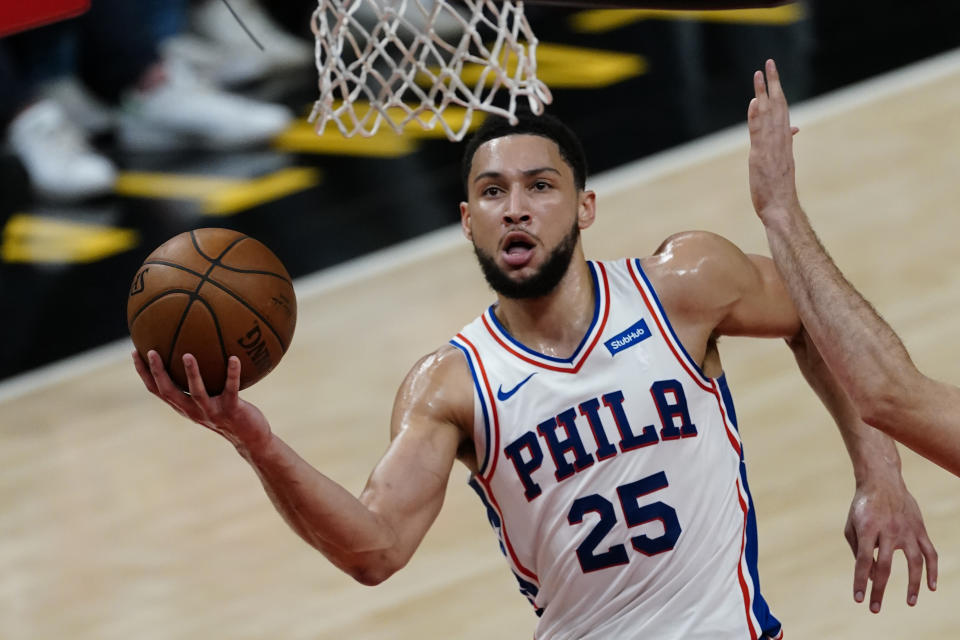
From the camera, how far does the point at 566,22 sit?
460 inches

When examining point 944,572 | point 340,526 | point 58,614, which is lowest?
point 58,614

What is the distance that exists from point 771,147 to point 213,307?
4.07 feet

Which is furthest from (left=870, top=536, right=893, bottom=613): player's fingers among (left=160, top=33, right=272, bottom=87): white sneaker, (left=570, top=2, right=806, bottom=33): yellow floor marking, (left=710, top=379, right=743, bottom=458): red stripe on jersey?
(left=160, top=33, right=272, bottom=87): white sneaker

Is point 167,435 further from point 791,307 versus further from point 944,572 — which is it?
point 791,307

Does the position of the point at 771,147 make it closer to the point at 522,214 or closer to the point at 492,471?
the point at 522,214

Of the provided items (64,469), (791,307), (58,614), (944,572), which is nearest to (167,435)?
(64,469)

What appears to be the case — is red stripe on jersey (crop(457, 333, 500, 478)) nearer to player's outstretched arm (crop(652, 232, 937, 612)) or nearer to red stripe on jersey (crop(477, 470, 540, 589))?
red stripe on jersey (crop(477, 470, 540, 589))

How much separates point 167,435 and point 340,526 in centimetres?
401

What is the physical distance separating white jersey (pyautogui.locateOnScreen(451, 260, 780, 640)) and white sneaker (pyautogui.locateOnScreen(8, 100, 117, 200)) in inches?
240

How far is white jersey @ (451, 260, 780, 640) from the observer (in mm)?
3793

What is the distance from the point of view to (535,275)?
3814 mm

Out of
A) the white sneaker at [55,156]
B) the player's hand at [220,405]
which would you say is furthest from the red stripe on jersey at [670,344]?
the white sneaker at [55,156]

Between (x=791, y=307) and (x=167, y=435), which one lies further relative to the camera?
(x=167, y=435)

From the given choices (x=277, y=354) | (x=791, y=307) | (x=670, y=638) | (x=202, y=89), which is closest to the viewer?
(x=277, y=354)
